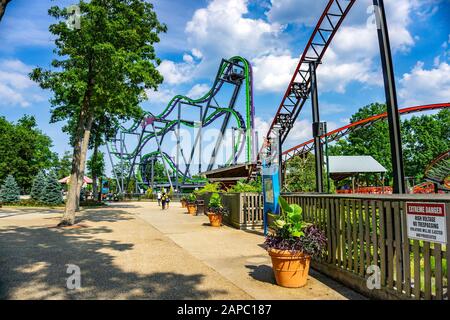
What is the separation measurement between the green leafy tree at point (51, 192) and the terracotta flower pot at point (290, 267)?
27469 mm

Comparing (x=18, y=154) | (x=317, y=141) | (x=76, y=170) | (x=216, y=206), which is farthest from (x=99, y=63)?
(x=18, y=154)

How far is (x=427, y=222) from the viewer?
3.53 m

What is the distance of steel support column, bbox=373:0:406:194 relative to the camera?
19.6ft

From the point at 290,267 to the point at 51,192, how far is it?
28.2 meters

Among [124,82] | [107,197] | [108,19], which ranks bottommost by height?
[107,197]

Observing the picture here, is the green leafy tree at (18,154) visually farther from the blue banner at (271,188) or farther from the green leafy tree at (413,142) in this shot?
the green leafy tree at (413,142)

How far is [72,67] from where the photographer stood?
13.4 m

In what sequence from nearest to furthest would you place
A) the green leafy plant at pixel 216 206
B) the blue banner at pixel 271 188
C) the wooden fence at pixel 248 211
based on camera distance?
the blue banner at pixel 271 188, the wooden fence at pixel 248 211, the green leafy plant at pixel 216 206

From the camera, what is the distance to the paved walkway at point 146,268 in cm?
464

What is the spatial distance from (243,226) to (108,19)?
389 inches
